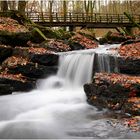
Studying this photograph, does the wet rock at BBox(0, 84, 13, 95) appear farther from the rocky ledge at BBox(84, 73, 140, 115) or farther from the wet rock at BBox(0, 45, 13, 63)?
the rocky ledge at BBox(84, 73, 140, 115)

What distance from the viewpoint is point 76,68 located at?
15.2m

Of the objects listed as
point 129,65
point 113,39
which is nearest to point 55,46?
point 129,65

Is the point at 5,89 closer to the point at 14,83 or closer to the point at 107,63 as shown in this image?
the point at 14,83

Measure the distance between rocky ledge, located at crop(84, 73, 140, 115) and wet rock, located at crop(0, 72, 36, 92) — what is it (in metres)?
3.38

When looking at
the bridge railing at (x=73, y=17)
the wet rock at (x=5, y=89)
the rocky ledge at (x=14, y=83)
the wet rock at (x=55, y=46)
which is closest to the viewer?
the wet rock at (x=5, y=89)

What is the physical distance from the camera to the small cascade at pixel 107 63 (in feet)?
45.4

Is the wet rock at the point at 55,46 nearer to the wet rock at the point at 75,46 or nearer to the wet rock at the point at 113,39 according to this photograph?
the wet rock at the point at 75,46

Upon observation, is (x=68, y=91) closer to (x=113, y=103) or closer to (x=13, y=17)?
(x=113, y=103)

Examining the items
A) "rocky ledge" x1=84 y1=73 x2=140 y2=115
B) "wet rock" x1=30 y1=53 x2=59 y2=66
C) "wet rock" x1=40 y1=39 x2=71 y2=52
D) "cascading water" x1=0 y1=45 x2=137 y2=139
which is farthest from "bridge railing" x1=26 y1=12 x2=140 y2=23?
"rocky ledge" x1=84 y1=73 x2=140 y2=115

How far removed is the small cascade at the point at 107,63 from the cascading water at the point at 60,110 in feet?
1.47

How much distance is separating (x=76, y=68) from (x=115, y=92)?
4.35m

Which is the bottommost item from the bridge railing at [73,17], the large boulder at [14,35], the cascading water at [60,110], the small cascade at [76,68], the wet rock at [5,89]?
the cascading water at [60,110]

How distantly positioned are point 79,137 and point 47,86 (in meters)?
6.39

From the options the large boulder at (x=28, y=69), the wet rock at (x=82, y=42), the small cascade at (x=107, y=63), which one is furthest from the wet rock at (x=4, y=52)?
the small cascade at (x=107, y=63)
